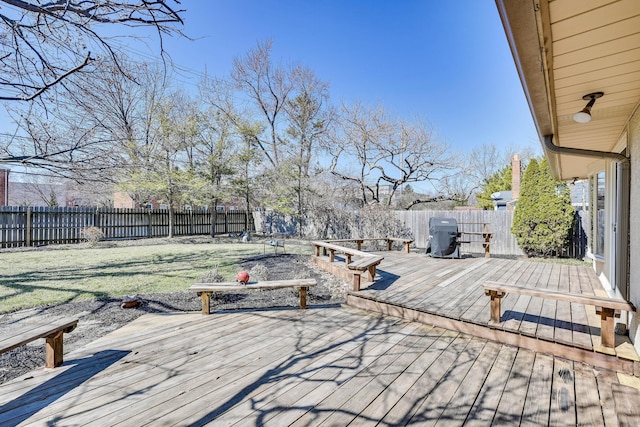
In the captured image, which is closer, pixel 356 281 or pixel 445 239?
pixel 356 281

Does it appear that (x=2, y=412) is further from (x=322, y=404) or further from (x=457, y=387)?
(x=457, y=387)

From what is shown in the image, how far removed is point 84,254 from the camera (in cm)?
841

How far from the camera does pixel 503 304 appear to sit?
3467mm

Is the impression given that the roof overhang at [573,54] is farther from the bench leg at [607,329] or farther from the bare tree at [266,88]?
the bare tree at [266,88]

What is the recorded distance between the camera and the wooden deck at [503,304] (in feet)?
8.36

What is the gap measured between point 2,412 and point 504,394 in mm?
3164

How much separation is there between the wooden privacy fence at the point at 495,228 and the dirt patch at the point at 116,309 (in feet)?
18.1

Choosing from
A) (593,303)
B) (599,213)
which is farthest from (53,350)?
(599,213)

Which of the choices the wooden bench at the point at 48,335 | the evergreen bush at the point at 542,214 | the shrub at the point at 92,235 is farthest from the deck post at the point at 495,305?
the shrub at the point at 92,235

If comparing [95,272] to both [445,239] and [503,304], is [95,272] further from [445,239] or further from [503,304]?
[445,239]

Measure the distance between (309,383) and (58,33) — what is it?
448cm

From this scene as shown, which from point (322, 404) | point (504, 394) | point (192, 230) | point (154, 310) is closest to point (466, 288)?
point (504, 394)

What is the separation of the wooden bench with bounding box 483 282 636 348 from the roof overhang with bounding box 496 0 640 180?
56.7 inches

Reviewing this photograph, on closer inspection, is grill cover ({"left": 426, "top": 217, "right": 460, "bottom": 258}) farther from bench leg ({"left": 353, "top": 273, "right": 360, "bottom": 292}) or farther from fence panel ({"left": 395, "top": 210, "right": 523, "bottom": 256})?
bench leg ({"left": 353, "top": 273, "right": 360, "bottom": 292})
